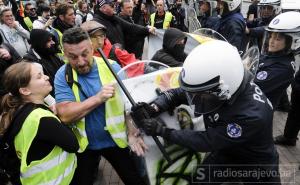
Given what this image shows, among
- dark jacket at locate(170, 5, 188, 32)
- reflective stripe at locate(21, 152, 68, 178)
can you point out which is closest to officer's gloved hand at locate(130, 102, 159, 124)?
reflective stripe at locate(21, 152, 68, 178)

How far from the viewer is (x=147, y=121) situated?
6.72 ft

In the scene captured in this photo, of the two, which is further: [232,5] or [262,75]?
[232,5]

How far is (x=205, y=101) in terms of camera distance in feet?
6.63

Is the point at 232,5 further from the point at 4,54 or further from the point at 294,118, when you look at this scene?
the point at 4,54

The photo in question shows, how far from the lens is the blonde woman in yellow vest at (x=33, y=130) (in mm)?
2065

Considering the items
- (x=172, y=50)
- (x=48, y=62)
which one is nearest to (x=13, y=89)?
(x=48, y=62)

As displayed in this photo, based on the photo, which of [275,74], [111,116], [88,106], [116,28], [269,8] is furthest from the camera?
[269,8]

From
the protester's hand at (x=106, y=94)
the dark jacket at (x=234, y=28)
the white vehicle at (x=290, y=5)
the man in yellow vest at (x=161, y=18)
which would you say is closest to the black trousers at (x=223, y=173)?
the protester's hand at (x=106, y=94)

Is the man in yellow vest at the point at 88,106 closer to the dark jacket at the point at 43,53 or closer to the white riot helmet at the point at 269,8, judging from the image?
the dark jacket at the point at 43,53

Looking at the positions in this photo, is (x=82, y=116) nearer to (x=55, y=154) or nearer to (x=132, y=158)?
(x=55, y=154)

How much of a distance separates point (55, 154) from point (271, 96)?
2.11 metres

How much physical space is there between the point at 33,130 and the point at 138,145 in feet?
2.34

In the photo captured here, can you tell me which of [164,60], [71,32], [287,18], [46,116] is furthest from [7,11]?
[287,18]

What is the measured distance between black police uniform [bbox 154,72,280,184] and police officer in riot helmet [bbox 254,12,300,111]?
1.00 meters
